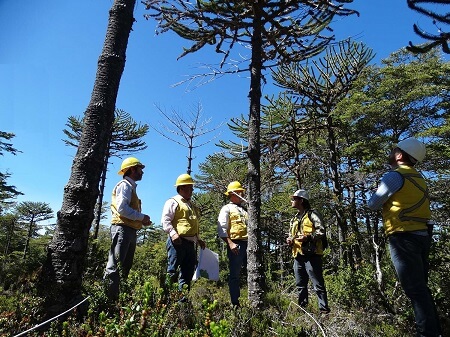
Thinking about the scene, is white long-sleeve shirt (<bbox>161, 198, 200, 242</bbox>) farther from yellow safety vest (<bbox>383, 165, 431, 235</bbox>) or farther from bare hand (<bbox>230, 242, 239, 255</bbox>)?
yellow safety vest (<bbox>383, 165, 431, 235</bbox>)

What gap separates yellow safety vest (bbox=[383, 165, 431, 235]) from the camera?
9.21 feet

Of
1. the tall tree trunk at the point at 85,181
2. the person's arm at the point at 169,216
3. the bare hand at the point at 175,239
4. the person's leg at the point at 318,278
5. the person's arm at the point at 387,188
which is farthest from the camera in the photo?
the person's leg at the point at 318,278

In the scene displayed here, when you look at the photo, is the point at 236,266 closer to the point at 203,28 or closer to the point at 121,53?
the point at 121,53

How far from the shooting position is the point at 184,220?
430cm

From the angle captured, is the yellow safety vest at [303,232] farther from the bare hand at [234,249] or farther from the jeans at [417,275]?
the jeans at [417,275]

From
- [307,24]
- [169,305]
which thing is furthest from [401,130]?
[169,305]

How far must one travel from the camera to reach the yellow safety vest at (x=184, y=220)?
4.24 m

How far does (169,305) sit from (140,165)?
2.24 m

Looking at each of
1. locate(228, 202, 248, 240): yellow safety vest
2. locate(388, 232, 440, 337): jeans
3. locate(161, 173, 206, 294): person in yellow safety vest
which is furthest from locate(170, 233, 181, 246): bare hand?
locate(388, 232, 440, 337): jeans

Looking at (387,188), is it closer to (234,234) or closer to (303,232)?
(303,232)

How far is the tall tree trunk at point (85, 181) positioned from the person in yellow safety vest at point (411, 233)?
270 cm

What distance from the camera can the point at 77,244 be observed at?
113 inches

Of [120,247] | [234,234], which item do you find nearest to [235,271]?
[234,234]

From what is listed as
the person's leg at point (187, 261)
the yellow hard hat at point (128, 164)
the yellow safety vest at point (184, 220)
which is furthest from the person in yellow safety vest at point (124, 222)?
the person's leg at point (187, 261)
